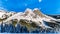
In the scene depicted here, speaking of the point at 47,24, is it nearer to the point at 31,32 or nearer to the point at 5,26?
the point at 31,32

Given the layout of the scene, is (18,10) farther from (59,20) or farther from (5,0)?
(59,20)

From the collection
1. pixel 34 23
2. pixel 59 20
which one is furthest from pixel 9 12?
pixel 59 20

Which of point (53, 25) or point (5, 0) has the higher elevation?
point (5, 0)

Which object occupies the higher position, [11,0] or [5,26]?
[11,0]

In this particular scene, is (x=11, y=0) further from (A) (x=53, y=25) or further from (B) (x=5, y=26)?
(A) (x=53, y=25)

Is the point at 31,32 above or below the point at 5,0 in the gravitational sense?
below

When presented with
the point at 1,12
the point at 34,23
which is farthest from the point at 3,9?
the point at 34,23

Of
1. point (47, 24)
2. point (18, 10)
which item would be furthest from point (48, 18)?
point (18, 10)
